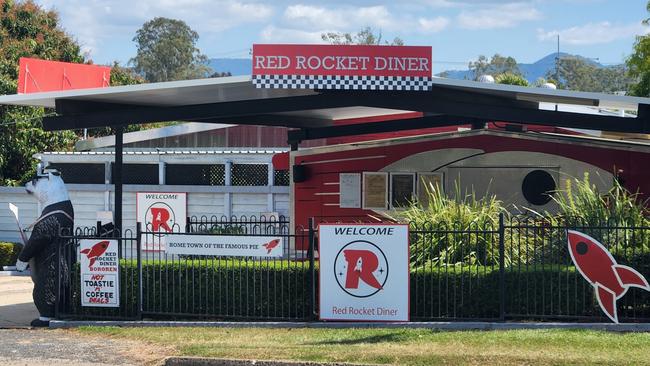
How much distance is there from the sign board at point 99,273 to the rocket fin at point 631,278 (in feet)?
23.8

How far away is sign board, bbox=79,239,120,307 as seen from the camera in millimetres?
14586

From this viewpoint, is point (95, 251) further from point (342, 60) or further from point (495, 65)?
point (495, 65)

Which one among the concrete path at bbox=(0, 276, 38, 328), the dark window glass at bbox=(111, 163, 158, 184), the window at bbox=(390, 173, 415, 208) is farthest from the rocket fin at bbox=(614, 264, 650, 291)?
the dark window glass at bbox=(111, 163, 158, 184)

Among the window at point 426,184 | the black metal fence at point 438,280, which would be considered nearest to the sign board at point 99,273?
the black metal fence at point 438,280

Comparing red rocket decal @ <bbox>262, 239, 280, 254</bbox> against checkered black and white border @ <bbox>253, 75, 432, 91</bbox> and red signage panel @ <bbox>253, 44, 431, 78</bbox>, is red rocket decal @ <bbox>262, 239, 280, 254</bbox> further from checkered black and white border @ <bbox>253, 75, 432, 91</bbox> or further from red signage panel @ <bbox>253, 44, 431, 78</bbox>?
red signage panel @ <bbox>253, 44, 431, 78</bbox>

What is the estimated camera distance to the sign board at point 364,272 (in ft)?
44.3

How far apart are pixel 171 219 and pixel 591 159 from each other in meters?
10.7

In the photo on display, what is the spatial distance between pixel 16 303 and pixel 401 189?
25.0 ft

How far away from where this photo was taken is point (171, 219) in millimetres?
23844

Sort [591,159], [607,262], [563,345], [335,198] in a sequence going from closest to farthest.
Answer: [563,345], [607,262], [591,159], [335,198]

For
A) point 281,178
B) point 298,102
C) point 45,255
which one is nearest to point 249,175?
point 281,178

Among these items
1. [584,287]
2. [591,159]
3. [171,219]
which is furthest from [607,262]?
[171,219]

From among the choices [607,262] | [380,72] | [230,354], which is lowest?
[230,354]

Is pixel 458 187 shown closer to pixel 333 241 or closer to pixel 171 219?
pixel 333 241
